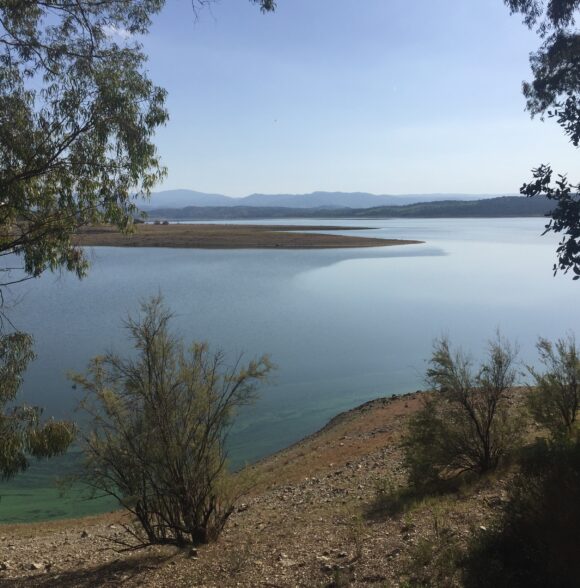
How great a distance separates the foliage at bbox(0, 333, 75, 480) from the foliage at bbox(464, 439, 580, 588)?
372 cm

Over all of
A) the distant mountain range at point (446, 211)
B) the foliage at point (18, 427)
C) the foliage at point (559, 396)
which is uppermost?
the distant mountain range at point (446, 211)

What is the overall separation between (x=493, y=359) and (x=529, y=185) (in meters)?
4.04

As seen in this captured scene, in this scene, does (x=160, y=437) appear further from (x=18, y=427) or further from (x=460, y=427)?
(x=460, y=427)

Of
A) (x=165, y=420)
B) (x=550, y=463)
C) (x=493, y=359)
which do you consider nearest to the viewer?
(x=550, y=463)

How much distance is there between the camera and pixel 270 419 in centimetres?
1150

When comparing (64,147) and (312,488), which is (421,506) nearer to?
(312,488)

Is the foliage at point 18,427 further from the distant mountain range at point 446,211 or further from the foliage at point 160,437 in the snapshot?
the distant mountain range at point 446,211

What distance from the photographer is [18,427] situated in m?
5.27

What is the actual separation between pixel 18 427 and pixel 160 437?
4.22 ft

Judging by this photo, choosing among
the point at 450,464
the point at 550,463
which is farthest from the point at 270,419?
the point at 550,463

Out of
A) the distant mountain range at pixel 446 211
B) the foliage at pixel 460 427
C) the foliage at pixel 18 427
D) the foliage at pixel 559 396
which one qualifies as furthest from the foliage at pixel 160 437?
the distant mountain range at pixel 446 211

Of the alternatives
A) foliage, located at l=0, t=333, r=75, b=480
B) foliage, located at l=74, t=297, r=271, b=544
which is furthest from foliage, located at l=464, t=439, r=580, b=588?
foliage, located at l=0, t=333, r=75, b=480

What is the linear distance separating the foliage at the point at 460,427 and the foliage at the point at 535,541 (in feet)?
8.09

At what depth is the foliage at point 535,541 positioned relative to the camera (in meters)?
3.56
